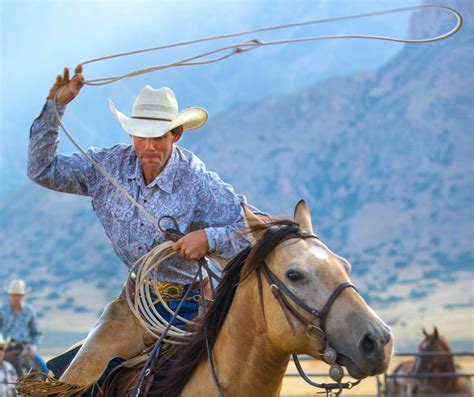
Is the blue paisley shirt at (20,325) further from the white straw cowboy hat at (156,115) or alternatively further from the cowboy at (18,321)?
the white straw cowboy hat at (156,115)

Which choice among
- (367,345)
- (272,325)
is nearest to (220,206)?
(272,325)

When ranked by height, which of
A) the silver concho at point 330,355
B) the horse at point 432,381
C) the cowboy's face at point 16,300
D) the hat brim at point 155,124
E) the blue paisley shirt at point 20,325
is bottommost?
the horse at point 432,381

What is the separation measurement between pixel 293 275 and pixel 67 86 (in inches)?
71.4

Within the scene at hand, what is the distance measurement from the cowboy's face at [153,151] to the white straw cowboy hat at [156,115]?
52mm

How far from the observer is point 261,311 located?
453cm

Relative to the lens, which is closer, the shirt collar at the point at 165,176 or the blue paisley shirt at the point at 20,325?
the shirt collar at the point at 165,176

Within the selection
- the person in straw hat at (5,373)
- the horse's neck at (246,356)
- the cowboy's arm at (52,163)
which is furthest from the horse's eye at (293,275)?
the person in straw hat at (5,373)

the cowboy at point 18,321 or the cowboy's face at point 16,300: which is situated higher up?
the cowboy's face at point 16,300

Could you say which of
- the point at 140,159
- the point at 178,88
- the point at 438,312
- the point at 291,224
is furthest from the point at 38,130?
the point at 178,88

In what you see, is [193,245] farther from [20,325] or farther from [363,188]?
[363,188]

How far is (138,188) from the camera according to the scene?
215 inches

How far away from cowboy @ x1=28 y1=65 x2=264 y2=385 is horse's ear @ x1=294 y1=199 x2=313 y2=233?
1.77 feet

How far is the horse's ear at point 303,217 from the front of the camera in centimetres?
468

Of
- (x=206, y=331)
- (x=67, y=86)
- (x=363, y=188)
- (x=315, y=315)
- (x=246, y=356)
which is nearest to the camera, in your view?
(x=315, y=315)
